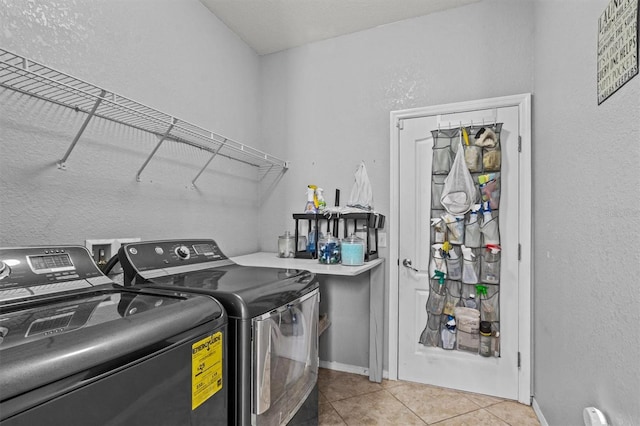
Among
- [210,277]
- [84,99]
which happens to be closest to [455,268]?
[210,277]

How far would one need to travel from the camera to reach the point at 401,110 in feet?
8.27

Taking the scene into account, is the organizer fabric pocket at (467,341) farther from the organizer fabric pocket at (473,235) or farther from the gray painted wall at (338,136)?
the organizer fabric pocket at (473,235)

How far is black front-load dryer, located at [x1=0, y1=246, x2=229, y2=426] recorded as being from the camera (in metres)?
0.63

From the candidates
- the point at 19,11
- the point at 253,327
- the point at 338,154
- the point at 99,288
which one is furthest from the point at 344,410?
the point at 19,11

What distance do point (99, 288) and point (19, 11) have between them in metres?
1.16

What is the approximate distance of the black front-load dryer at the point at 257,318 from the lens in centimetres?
117

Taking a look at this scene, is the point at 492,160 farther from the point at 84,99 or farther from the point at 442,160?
Result: the point at 84,99

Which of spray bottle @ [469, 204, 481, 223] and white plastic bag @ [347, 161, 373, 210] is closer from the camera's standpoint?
spray bottle @ [469, 204, 481, 223]

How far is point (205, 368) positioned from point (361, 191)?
5.90 feet

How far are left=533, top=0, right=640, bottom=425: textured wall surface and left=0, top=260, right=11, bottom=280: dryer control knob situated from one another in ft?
6.29

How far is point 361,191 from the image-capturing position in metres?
2.56

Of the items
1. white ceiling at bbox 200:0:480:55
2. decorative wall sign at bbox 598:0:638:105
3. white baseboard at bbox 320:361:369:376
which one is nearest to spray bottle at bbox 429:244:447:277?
white baseboard at bbox 320:361:369:376

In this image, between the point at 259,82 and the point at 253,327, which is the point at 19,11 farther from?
the point at 259,82

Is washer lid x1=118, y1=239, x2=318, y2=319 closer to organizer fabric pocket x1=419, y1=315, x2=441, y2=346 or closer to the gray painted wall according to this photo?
the gray painted wall
